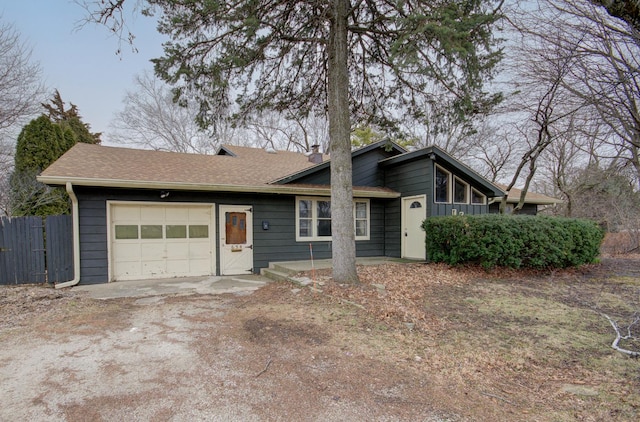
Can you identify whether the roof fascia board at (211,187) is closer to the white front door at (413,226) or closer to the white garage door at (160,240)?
the white front door at (413,226)

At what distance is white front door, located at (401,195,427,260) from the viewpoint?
9680 mm

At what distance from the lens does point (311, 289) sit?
603 cm

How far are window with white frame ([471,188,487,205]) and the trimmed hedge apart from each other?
2.18 metres

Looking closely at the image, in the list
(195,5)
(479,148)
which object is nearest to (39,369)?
(195,5)

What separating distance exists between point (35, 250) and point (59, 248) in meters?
0.60

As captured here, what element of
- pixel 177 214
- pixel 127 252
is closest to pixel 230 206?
pixel 177 214

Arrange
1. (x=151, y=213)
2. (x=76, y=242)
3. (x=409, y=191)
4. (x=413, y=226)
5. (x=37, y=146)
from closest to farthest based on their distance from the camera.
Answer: (x=76, y=242), (x=151, y=213), (x=37, y=146), (x=413, y=226), (x=409, y=191)

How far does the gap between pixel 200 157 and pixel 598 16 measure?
9.81 m

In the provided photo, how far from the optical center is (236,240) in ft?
28.8

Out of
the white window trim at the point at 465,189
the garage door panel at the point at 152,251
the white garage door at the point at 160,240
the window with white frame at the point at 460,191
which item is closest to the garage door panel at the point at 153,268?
the white garage door at the point at 160,240

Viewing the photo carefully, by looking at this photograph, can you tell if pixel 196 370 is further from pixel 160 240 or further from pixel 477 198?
pixel 477 198

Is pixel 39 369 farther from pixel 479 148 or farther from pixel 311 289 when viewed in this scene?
pixel 479 148

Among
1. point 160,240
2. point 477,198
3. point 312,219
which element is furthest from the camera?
point 477,198

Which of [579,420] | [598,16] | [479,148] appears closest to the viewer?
[579,420]
